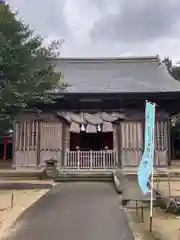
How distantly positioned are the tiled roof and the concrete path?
27.8 ft

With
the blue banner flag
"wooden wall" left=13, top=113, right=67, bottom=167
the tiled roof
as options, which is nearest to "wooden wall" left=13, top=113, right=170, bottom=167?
"wooden wall" left=13, top=113, right=67, bottom=167

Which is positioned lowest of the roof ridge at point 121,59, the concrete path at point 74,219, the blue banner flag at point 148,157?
the concrete path at point 74,219

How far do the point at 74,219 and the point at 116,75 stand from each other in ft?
49.0

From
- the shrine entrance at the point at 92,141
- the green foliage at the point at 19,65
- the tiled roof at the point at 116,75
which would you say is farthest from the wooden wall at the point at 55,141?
the green foliage at the point at 19,65

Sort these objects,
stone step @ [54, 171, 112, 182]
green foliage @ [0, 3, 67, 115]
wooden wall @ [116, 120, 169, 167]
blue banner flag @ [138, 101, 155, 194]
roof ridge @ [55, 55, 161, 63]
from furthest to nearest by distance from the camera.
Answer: roof ridge @ [55, 55, 161, 63]
wooden wall @ [116, 120, 169, 167]
stone step @ [54, 171, 112, 182]
green foliage @ [0, 3, 67, 115]
blue banner flag @ [138, 101, 155, 194]

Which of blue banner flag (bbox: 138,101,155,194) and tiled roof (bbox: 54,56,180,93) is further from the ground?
tiled roof (bbox: 54,56,180,93)

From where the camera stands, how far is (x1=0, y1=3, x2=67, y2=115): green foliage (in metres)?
9.33

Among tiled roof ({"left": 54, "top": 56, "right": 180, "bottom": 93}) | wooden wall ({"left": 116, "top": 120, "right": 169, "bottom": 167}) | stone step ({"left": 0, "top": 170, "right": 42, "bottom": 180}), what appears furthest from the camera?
tiled roof ({"left": 54, "top": 56, "right": 180, "bottom": 93})

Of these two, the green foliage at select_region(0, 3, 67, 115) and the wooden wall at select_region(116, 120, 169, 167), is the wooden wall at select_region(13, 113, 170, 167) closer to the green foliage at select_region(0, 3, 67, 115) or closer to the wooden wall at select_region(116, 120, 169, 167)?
the wooden wall at select_region(116, 120, 169, 167)

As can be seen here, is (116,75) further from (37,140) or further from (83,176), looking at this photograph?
(83,176)

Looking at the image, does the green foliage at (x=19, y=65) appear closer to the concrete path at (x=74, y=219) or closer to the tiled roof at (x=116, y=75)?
the concrete path at (x=74, y=219)

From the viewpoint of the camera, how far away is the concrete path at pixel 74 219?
5.97 meters

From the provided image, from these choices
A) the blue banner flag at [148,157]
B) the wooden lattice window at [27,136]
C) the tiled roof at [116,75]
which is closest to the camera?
the blue banner flag at [148,157]

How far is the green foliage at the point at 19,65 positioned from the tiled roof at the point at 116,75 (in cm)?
657
